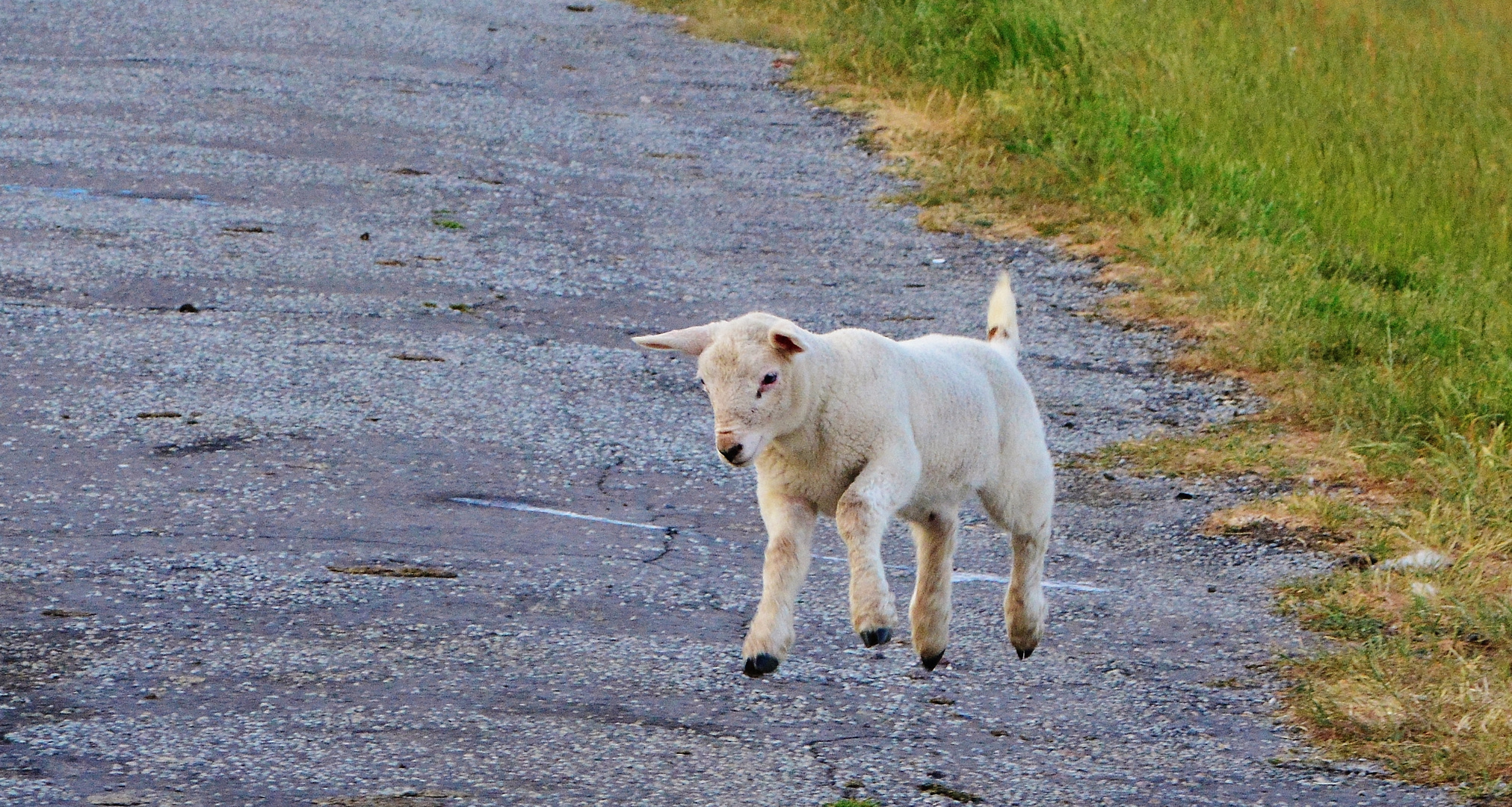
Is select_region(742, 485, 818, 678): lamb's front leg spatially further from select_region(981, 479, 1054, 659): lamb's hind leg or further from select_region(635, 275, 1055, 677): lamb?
select_region(981, 479, 1054, 659): lamb's hind leg

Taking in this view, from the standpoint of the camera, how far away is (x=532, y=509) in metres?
7.51

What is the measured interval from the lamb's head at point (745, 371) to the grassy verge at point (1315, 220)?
305cm

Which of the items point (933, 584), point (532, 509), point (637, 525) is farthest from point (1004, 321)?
point (532, 509)

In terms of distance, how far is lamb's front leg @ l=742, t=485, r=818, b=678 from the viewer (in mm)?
3414

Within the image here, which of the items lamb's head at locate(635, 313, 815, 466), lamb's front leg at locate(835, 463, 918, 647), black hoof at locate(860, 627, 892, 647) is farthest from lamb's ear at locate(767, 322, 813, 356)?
black hoof at locate(860, 627, 892, 647)

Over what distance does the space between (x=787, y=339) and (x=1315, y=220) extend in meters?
8.26

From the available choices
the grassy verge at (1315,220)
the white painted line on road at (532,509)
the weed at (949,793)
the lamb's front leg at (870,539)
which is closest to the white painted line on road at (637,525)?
the white painted line on road at (532,509)

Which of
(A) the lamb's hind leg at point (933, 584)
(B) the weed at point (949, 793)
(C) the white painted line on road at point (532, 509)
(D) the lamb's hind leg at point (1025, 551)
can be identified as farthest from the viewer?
(C) the white painted line on road at point (532, 509)

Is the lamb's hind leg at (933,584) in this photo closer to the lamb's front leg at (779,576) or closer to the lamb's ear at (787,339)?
the lamb's front leg at (779,576)

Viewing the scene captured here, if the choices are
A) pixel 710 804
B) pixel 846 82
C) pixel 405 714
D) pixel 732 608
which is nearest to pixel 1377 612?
pixel 732 608

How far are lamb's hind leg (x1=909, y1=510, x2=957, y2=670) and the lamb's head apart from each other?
2.38 ft

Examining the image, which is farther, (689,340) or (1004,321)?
(1004,321)

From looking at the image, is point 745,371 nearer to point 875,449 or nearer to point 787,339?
point 787,339

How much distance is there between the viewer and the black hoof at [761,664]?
11.1 ft
